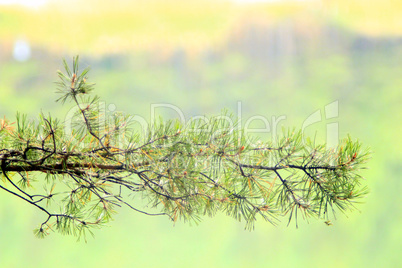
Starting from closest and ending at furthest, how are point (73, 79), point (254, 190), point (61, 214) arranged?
point (73, 79) < point (254, 190) < point (61, 214)

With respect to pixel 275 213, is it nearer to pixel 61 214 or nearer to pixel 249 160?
pixel 249 160

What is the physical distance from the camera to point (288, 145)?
0.95 meters

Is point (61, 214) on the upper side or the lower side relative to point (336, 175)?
lower

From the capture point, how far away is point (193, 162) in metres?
0.91

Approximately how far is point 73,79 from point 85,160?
182 millimetres

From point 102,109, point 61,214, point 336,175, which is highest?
point 102,109

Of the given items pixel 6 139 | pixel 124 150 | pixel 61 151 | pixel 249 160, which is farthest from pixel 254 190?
pixel 6 139

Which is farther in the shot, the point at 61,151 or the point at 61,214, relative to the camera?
the point at 61,214

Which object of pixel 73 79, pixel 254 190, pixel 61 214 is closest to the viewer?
pixel 73 79

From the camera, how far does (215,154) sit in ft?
3.02

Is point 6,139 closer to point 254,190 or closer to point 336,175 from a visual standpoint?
point 254,190

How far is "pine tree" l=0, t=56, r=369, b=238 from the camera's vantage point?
907 millimetres

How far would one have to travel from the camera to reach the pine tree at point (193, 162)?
0.91m

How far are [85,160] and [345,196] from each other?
0.57m
